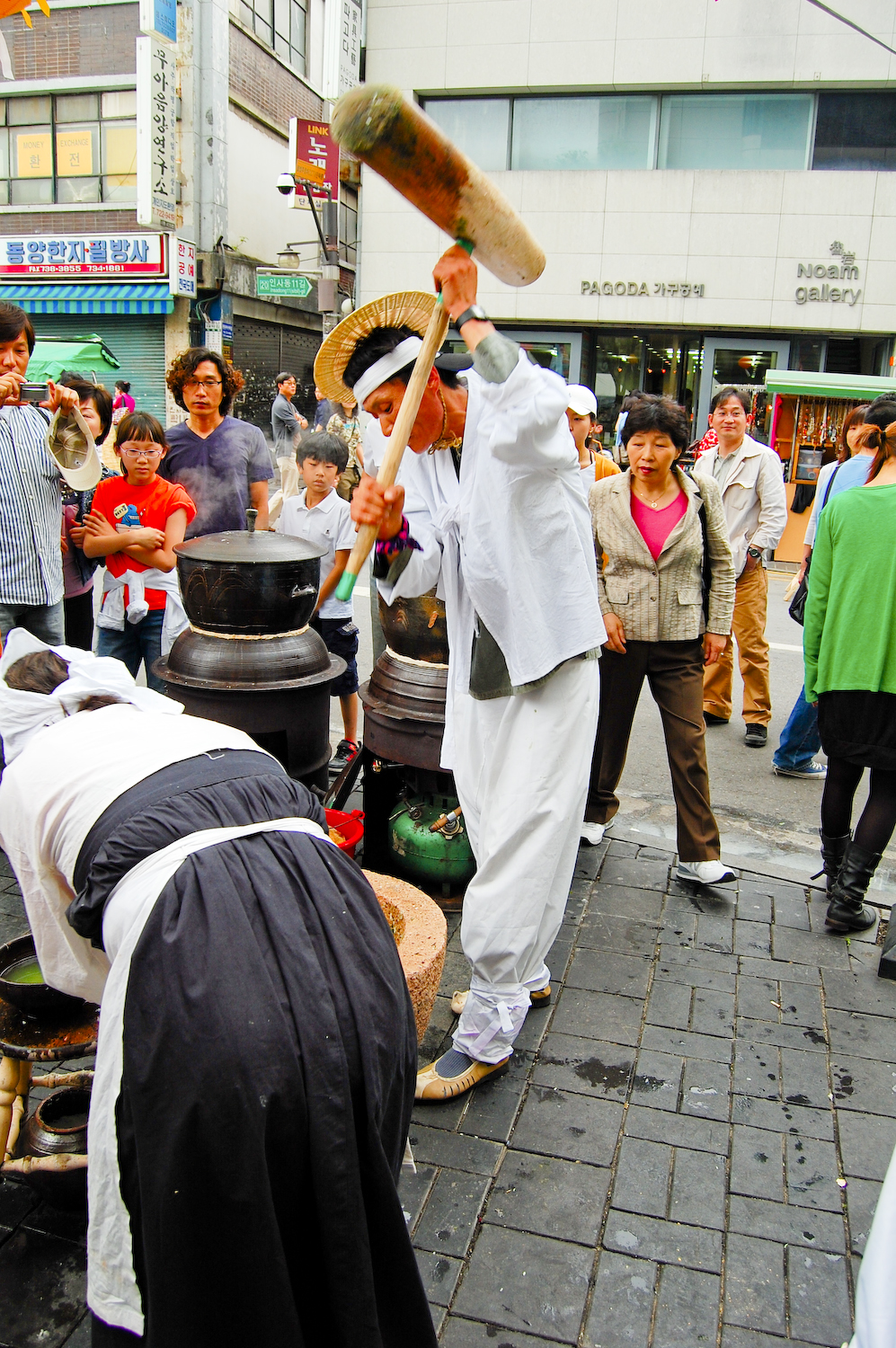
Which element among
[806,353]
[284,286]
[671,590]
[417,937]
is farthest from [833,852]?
[806,353]

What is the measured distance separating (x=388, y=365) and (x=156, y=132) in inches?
663

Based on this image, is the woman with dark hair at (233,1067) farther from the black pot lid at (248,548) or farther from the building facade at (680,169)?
the building facade at (680,169)

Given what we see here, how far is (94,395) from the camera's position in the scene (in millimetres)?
5789

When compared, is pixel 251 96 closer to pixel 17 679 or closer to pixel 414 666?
pixel 414 666

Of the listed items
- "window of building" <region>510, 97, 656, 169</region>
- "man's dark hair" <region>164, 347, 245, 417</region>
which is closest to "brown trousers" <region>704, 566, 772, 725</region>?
"man's dark hair" <region>164, 347, 245, 417</region>

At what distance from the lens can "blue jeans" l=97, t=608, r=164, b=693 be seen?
5.20 m

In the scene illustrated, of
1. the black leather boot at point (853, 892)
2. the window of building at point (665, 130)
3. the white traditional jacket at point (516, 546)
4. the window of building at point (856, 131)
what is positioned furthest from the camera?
the window of building at point (665, 130)

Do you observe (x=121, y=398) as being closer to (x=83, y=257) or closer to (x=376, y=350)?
(x=83, y=257)

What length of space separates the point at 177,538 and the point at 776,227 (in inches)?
592

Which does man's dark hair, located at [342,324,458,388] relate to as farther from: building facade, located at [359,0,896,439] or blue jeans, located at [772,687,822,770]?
building facade, located at [359,0,896,439]

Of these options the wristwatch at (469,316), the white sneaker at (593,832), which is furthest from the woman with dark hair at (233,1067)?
the white sneaker at (593,832)

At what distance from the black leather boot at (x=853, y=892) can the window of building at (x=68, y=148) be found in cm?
1869

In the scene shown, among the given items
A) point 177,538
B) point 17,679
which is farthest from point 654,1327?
point 177,538

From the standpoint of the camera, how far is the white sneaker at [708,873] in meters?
4.20
